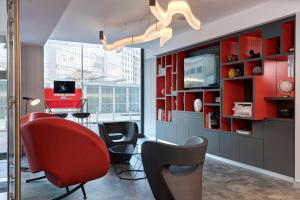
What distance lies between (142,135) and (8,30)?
659 cm

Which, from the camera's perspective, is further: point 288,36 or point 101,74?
point 101,74

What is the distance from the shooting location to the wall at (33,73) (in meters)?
6.04

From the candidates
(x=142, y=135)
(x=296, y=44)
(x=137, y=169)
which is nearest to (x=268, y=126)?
(x=296, y=44)

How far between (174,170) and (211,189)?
1219 millimetres

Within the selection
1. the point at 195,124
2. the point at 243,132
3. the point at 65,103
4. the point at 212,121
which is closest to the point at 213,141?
the point at 212,121

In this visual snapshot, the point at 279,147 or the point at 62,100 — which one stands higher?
the point at 62,100

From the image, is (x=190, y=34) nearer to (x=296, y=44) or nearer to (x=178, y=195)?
(x=296, y=44)

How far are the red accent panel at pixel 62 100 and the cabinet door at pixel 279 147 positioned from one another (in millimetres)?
4775

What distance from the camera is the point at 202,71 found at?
220 inches

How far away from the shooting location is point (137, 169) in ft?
14.7

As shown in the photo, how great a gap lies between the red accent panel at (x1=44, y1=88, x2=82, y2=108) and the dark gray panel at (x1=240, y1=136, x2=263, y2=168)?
4365mm

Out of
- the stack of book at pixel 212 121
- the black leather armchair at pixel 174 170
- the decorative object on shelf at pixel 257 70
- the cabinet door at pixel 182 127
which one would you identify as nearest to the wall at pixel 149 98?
the cabinet door at pixel 182 127

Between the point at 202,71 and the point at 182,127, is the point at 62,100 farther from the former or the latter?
the point at 202,71

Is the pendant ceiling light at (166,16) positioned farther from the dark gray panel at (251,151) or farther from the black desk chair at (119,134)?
the dark gray panel at (251,151)
